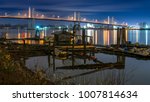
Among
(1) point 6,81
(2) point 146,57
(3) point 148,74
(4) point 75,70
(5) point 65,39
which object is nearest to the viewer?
(1) point 6,81

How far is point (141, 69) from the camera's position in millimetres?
12344

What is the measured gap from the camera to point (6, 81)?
15.2 feet

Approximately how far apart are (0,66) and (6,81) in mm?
966

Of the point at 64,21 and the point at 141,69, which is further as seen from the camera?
the point at 64,21

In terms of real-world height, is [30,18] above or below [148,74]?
above

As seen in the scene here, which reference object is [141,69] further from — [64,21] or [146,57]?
[64,21]

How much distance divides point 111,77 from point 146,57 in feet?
31.0

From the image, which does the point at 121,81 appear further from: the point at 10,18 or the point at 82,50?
the point at 10,18

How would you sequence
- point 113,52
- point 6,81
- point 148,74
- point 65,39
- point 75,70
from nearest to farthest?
point 6,81
point 75,70
point 148,74
point 113,52
point 65,39

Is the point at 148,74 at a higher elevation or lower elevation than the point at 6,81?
lower

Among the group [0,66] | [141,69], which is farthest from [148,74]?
A: [0,66]

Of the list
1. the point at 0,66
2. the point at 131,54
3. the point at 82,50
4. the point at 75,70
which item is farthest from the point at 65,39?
the point at 0,66

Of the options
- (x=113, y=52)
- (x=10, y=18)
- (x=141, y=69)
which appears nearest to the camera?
(x=141, y=69)

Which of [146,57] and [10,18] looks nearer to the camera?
[146,57]
